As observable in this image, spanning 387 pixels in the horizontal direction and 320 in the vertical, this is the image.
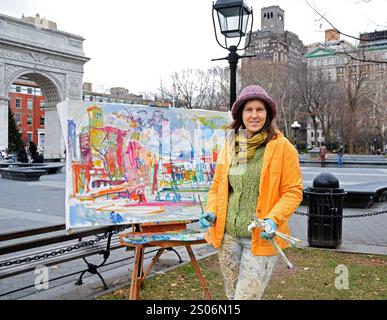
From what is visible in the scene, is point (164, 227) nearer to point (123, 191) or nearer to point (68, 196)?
point (123, 191)

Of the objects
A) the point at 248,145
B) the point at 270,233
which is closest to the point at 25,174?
the point at 248,145

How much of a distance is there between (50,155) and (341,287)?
126ft

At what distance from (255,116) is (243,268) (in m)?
1.03

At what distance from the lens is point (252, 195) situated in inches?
112

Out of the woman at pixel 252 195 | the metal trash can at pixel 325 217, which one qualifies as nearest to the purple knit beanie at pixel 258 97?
the woman at pixel 252 195

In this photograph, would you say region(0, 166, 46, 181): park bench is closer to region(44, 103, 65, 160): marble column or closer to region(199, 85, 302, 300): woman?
region(199, 85, 302, 300): woman

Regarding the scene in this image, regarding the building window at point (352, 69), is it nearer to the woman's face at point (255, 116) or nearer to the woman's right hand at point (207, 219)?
the woman's face at point (255, 116)

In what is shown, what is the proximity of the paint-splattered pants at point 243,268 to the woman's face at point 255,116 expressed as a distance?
0.76m

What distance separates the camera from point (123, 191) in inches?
171

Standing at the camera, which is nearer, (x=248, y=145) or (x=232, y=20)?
(x=248, y=145)

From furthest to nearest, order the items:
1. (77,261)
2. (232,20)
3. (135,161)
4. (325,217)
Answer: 1. (325,217)
2. (232,20)
3. (77,261)
4. (135,161)

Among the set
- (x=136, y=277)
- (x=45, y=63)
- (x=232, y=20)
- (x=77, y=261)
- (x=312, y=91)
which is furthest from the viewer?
(x=312, y=91)

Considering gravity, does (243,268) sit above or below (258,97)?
below

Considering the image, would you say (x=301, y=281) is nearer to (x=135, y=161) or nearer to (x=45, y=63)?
(x=135, y=161)
